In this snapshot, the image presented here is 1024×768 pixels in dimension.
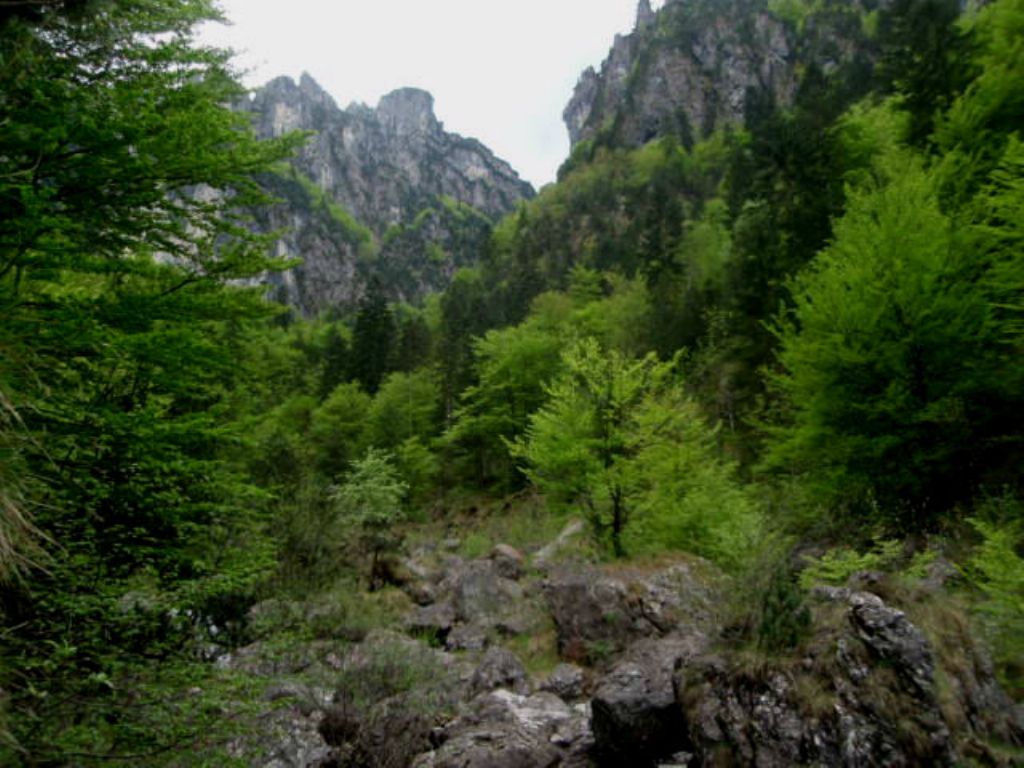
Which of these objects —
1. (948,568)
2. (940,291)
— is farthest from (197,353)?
(940,291)

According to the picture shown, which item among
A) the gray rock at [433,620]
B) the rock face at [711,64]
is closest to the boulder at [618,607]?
the gray rock at [433,620]

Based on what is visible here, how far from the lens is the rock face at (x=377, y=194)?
117000 mm

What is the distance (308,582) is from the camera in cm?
1169

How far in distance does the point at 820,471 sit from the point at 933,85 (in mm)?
17910

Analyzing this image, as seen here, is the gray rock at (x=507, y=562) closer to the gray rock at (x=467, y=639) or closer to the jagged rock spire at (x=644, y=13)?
the gray rock at (x=467, y=639)

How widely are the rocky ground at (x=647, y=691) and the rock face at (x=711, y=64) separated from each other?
85420mm

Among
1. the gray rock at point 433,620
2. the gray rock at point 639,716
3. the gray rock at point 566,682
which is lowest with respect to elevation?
the gray rock at point 433,620

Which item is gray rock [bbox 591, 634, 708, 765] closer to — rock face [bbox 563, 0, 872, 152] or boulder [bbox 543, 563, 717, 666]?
boulder [bbox 543, 563, 717, 666]

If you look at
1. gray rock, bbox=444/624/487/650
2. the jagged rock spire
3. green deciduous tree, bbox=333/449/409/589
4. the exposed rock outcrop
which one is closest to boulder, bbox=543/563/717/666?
the exposed rock outcrop

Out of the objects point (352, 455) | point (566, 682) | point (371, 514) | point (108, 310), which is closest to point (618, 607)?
point (566, 682)

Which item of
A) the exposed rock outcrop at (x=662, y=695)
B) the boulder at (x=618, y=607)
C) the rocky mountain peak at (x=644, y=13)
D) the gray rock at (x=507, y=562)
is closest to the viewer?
the exposed rock outcrop at (x=662, y=695)

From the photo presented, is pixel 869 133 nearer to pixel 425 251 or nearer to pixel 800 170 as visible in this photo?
pixel 800 170

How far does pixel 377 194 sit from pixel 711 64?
87.4 meters

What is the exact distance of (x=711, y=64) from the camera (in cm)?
10306
